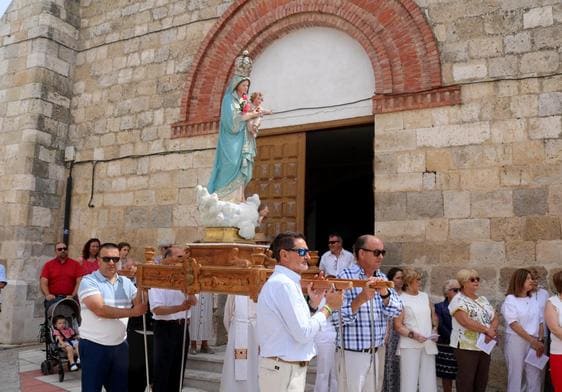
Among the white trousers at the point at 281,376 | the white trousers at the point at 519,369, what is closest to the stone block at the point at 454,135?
the white trousers at the point at 519,369

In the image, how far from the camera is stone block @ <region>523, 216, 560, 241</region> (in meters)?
6.11

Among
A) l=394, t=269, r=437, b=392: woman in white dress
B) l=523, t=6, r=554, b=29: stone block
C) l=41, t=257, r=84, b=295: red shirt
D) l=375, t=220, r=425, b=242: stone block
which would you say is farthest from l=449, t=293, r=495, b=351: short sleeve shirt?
l=41, t=257, r=84, b=295: red shirt

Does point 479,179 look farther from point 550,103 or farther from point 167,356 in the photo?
point 167,356

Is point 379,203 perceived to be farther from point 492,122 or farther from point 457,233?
point 492,122

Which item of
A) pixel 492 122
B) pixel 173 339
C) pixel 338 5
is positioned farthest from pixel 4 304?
pixel 492 122

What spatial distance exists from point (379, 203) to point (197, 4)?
480cm

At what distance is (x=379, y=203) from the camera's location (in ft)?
23.4

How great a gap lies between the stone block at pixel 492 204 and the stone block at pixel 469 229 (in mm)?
85

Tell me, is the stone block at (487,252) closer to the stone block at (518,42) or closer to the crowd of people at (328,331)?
the crowd of people at (328,331)

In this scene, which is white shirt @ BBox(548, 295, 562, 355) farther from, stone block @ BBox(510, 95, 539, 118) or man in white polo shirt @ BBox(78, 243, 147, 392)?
man in white polo shirt @ BBox(78, 243, 147, 392)

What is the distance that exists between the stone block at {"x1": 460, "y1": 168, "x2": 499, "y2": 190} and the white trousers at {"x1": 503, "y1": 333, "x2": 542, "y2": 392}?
1798 mm

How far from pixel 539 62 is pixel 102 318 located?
5625 mm

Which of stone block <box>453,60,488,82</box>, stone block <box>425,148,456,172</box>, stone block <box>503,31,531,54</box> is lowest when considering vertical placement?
stone block <box>425,148,456,172</box>

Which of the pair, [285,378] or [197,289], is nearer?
[285,378]
